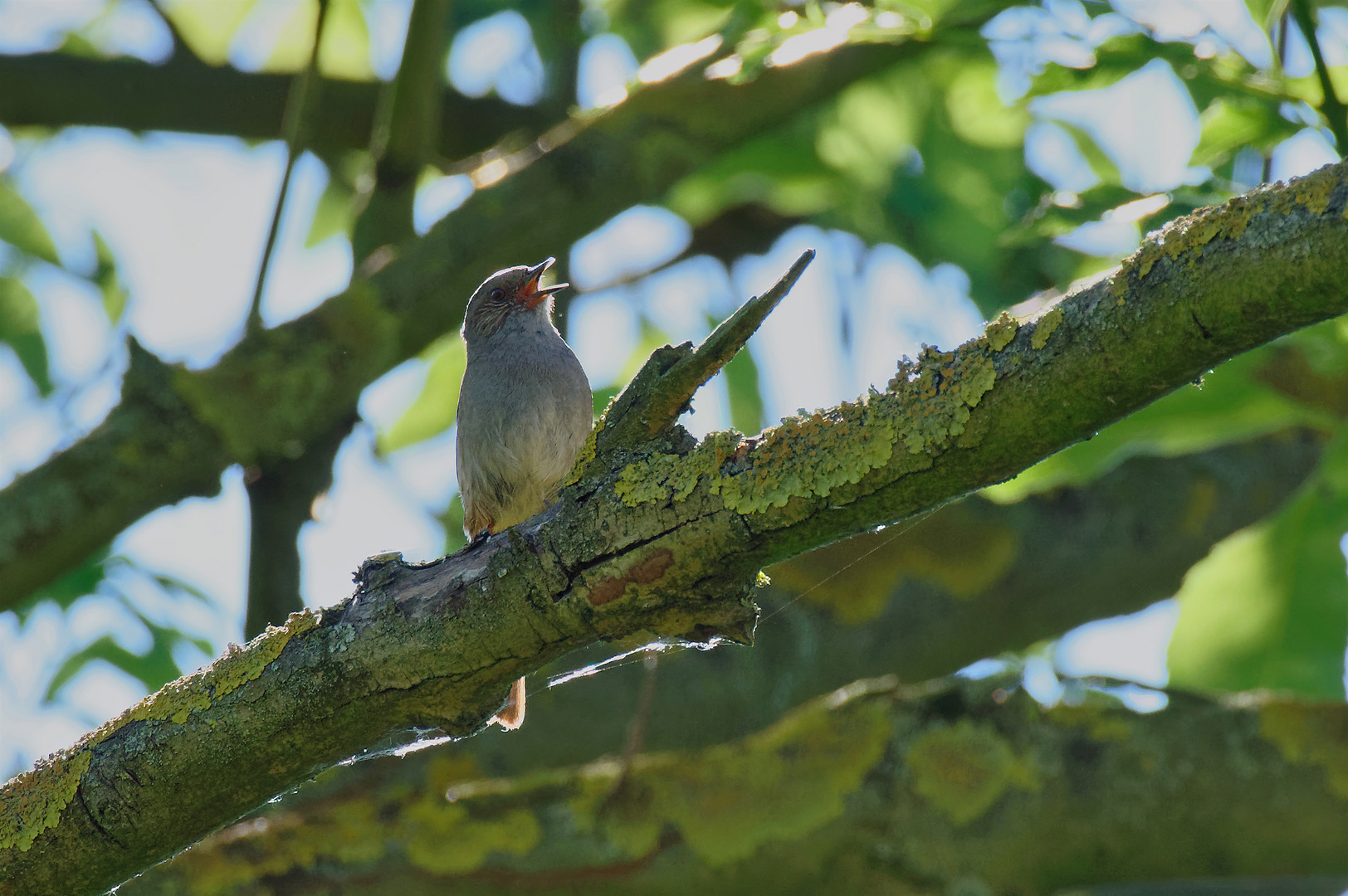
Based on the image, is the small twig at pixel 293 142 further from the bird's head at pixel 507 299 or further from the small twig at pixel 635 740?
the small twig at pixel 635 740

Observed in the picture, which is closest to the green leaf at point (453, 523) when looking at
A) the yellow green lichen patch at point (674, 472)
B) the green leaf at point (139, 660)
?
the green leaf at point (139, 660)

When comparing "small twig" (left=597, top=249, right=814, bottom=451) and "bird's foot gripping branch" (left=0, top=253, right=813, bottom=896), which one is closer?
"small twig" (left=597, top=249, right=814, bottom=451)

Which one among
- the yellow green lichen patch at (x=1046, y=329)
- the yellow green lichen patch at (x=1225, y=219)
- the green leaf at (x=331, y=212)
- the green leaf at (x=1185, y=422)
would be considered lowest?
the green leaf at (x=1185, y=422)

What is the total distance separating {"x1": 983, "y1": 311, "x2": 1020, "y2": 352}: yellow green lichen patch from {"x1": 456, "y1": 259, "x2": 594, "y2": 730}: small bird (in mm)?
3087

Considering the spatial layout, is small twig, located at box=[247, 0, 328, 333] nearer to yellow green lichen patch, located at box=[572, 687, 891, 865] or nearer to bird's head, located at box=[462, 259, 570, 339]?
bird's head, located at box=[462, 259, 570, 339]

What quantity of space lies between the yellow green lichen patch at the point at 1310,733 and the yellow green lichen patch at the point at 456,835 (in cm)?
250

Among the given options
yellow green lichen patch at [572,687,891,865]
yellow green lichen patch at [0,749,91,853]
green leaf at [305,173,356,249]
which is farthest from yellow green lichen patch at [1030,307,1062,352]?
green leaf at [305,173,356,249]

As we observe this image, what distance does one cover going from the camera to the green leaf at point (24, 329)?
552 cm

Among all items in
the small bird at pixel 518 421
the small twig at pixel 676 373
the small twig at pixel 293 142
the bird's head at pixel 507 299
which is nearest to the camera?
the small twig at pixel 676 373

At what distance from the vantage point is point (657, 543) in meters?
2.53

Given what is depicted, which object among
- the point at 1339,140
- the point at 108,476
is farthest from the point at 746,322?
the point at 108,476

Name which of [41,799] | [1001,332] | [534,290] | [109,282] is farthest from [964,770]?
[109,282]

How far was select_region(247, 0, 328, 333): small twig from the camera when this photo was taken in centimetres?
467

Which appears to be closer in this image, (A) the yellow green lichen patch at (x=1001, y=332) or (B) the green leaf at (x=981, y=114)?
(A) the yellow green lichen patch at (x=1001, y=332)
